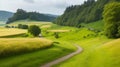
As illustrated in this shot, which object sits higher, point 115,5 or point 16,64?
point 115,5

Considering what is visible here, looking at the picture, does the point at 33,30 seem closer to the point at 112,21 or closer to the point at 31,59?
the point at 112,21

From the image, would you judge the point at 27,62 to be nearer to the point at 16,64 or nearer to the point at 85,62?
the point at 16,64

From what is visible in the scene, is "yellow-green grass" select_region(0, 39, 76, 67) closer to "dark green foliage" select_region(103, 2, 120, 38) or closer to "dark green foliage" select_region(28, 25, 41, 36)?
"dark green foliage" select_region(103, 2, 120, 38)

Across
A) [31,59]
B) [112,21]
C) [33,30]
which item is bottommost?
[33,30]

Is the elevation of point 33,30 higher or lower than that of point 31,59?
lower

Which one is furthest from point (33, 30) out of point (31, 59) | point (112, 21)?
point (31, 59)

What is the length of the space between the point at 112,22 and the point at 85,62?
55043mm

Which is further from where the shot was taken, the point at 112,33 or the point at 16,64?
the point at 112,33

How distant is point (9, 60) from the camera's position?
161 feet

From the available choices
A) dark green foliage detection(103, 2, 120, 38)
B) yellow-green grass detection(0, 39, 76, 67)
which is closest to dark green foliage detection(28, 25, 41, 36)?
dark green foliage detection(103, 2, 120, 38)

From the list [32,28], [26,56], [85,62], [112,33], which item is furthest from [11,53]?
[32,28]

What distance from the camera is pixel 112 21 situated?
103 m

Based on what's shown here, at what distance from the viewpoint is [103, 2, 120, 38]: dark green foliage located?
101000 mm

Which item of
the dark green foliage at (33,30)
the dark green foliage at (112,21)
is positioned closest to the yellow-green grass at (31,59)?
the dark green foliage at (112,21)
